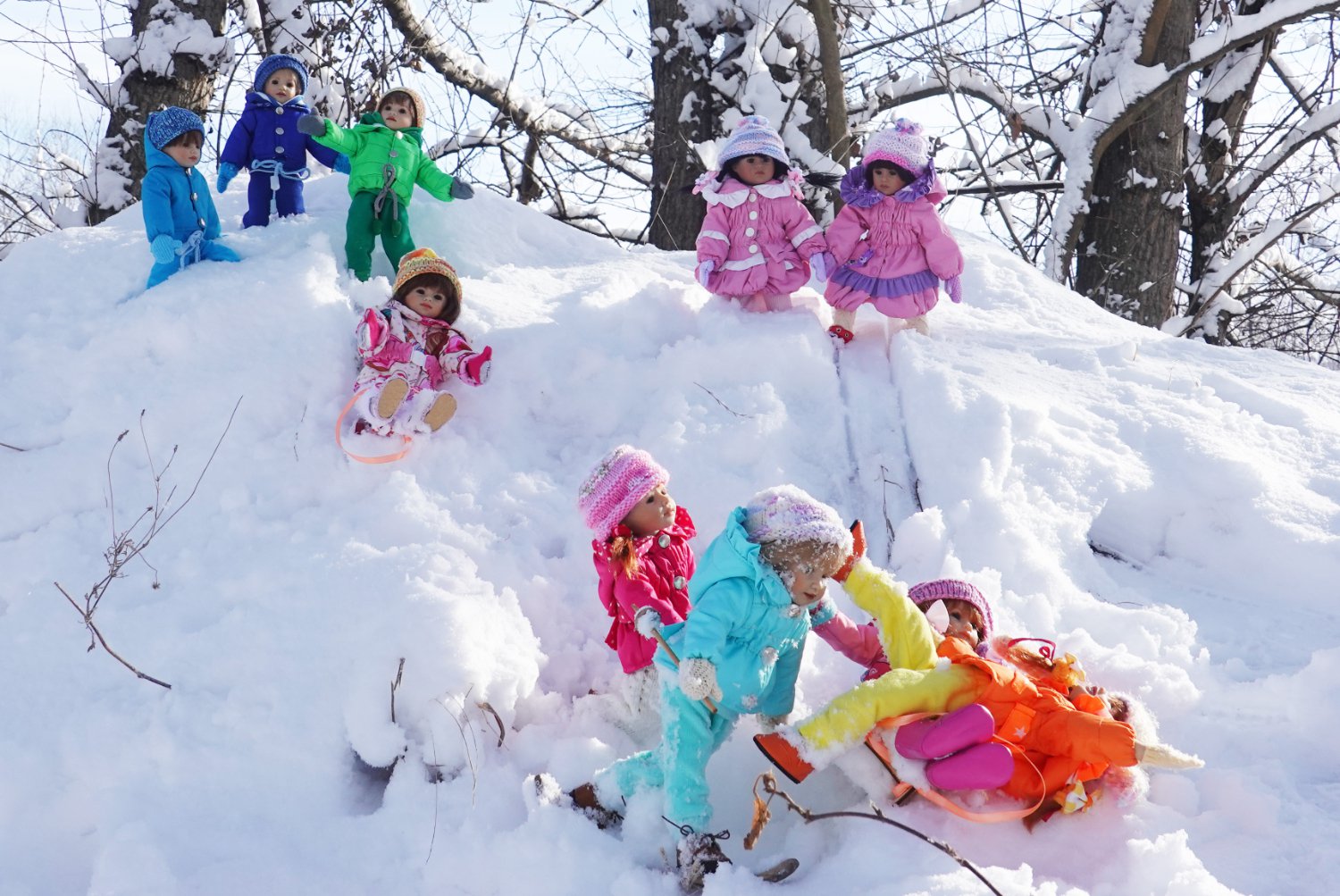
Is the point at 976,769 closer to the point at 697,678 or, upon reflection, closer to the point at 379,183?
the point at 697,678

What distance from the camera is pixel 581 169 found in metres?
7.47

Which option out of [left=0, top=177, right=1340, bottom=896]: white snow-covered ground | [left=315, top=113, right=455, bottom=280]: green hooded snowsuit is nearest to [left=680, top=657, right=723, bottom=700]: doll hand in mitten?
[left=0, top=177, right=1340, bottom=896]: white snow-covered ground

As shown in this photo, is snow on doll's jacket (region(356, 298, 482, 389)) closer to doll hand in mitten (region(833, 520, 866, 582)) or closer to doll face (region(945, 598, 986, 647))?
doll hand in mitten (region(833, 520, 866, 582))

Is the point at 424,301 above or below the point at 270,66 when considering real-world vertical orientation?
below

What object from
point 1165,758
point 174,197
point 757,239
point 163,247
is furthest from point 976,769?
point 174,197

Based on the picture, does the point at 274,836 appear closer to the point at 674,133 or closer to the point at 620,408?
the point at 620,408

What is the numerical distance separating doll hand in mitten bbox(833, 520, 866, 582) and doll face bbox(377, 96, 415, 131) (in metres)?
3.12

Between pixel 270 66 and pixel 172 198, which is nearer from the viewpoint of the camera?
pixel 172 198

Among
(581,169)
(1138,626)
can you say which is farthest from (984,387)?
(581,169)

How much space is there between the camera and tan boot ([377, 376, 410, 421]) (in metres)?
3.62

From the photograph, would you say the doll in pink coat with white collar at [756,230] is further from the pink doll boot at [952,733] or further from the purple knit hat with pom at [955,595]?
the pink doll boot at [952,733]

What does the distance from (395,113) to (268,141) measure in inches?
25.5

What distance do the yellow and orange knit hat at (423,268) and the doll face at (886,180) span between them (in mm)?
1872

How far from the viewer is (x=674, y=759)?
102 inches
